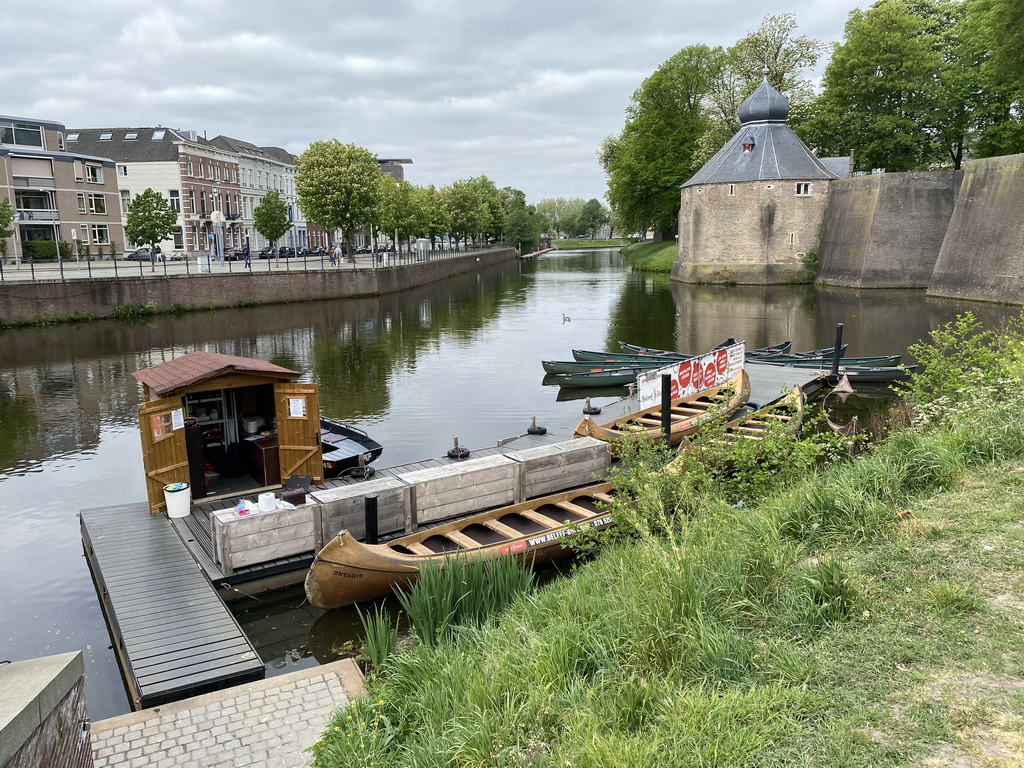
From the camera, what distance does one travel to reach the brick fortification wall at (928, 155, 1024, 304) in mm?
36656

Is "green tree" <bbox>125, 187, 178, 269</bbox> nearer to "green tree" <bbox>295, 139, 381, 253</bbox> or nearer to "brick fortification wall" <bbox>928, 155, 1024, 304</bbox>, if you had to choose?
"green tree" <bbox>295, 139, 381, 253</bbox>

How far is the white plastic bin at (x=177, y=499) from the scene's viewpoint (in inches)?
435

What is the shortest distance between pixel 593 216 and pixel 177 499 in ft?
499

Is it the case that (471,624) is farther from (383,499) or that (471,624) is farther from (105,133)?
(105,133)

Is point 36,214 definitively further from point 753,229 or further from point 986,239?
point 986,239

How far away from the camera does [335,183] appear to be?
49719 millimetres

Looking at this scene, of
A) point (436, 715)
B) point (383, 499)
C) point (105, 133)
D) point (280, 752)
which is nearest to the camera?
point (436, 715)

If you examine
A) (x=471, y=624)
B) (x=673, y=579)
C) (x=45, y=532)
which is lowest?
(x=45, y=532)

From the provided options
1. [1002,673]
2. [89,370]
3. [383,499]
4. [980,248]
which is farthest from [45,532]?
[980,248]

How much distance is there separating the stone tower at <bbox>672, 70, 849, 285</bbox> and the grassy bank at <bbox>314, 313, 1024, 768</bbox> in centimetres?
4651

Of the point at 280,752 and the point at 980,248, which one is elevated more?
the point at 980,248

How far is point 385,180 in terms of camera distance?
217 feet

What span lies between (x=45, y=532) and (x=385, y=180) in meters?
57.3

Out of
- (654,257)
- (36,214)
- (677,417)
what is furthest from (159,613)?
(654,257)
